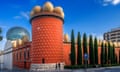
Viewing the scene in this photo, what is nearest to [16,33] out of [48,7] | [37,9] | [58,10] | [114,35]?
[37,9]

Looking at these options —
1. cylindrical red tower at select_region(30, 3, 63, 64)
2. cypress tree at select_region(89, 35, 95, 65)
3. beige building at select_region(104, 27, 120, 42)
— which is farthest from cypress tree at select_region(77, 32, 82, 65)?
beige building at select_region(104, 27, 120, 42)

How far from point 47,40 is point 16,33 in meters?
35.1

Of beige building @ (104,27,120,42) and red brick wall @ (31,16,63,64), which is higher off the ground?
beige building @ (104,27,120,42)

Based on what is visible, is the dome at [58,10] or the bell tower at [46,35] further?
the dome at [58,10]

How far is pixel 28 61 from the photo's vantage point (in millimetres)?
43281

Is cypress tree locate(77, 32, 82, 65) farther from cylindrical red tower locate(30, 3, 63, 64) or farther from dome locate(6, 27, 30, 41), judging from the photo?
dome locate(6, 27, 30, 41)

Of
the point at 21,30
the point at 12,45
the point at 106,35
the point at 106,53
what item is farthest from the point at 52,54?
the point at 106,35

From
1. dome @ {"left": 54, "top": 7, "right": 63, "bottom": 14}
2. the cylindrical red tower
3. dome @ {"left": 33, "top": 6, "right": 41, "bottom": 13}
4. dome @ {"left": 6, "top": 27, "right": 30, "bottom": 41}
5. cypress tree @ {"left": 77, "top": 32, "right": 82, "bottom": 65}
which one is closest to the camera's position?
the cylindrical red tower

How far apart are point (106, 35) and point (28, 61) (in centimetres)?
7717

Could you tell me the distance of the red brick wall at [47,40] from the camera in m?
35.7

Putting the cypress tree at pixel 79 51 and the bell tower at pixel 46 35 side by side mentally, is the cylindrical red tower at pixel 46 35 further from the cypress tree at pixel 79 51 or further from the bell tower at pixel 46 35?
the cypress tree at pixel 79 51

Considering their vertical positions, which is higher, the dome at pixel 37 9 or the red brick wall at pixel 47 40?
the dome at pixel 37 9

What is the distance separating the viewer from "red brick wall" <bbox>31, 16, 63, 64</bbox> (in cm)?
3569

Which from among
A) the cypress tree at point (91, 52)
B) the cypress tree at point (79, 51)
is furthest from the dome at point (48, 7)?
the cypress tree at point (91, 52)
